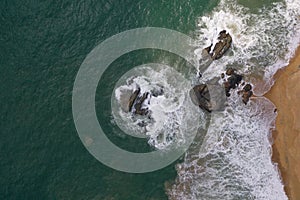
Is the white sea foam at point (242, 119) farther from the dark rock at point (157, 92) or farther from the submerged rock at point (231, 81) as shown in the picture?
the dark rock at point (157, 92)

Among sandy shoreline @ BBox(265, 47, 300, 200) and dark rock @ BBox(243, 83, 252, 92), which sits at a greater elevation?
dark rock @ BBox(243, 83, 252, 92)

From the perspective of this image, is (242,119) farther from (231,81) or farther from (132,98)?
(132,98)

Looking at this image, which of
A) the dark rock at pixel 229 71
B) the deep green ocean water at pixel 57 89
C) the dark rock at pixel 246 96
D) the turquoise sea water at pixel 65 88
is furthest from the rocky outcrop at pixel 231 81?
the deep green ocean water at pixel 57 89

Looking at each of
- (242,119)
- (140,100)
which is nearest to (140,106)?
(140,100)

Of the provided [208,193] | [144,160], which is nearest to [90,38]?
[144,160]

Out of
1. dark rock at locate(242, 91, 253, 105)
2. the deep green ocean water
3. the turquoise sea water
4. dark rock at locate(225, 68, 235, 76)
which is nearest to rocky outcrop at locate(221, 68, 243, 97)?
dark rock at locate(225, 68, 235, 76)

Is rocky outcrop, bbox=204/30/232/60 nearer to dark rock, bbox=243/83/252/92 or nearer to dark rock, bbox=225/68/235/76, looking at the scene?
dark rock, bbox=225/68/235/76

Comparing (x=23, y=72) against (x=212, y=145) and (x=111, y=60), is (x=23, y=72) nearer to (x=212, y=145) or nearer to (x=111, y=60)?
(x=111, y=60)
